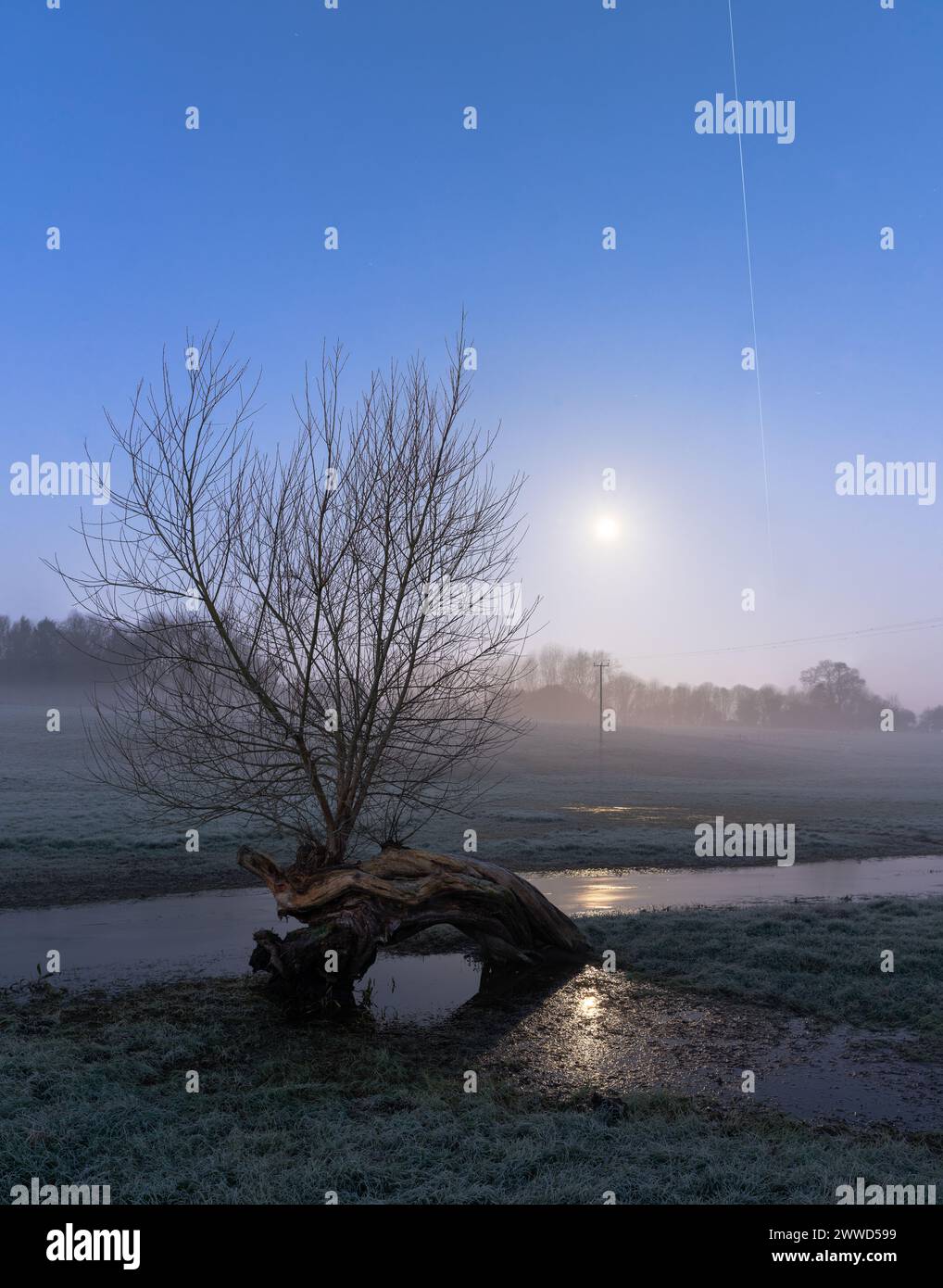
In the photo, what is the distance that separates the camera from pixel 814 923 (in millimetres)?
14688

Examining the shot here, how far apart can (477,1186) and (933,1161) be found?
3458 millimetres

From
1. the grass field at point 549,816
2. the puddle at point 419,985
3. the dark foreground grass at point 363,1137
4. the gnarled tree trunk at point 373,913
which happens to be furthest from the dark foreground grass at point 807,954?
the grass field at point 549,816

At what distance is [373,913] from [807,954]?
6.34m

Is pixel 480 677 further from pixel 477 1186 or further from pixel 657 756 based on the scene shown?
pixel 657 756

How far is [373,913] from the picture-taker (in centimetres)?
1101

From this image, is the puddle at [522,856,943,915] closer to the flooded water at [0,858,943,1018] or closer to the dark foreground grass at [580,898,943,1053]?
the flooded water at [0,858,943,1018]

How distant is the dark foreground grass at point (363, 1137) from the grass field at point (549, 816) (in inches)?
Answer: 150

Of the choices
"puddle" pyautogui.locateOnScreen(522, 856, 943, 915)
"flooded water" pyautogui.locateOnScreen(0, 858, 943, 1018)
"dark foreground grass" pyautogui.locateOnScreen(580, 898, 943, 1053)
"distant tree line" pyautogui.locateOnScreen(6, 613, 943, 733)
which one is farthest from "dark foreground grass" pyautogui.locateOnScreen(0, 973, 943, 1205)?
"distant tree line" pyautogui.locateOnScreen(6, 613, 943, 733)

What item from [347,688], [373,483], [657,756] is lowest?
[657,756]

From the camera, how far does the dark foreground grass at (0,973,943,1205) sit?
20.2 ft

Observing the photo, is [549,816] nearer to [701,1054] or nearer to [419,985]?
[419,985]

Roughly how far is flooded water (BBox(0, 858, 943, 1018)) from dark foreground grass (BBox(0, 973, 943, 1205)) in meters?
2.62

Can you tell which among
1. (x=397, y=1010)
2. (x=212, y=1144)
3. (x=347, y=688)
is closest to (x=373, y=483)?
(x=347, y=688)

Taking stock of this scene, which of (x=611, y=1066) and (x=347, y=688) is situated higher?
(x=347, y=688)
